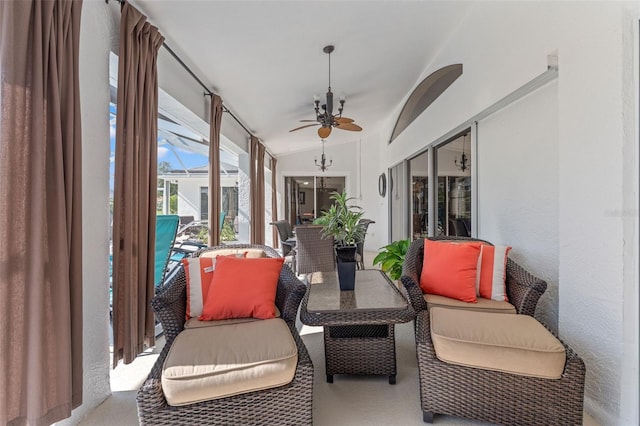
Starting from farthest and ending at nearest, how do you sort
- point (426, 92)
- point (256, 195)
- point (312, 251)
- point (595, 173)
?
point (256, 195)
point (426, 92)
point (312, 251)
point (595, 173)

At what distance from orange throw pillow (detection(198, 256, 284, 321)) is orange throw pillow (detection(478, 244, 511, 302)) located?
1.52 metres

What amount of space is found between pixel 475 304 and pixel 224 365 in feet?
5.53

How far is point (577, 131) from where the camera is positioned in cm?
171

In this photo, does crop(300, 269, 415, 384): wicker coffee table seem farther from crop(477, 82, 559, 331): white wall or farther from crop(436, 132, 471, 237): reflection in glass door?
crop(436, 132, 471, 237): reflection in glass door

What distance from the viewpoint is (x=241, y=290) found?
6.10 ft

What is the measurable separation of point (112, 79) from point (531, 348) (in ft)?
10.3

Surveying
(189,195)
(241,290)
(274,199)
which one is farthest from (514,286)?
(189,195)

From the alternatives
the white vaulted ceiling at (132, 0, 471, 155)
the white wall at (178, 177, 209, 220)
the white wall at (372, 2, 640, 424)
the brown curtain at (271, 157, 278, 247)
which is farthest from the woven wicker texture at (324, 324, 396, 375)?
the white wall at (178, 177, 209, 220)

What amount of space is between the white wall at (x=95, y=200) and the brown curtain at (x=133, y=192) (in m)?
0.07

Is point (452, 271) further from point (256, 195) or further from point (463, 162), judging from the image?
point (256, 195)

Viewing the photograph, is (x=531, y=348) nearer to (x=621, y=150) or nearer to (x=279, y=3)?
(x=621, y=150)

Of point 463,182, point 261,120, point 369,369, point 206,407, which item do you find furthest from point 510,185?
point 261,120

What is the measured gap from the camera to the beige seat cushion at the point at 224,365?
130cm

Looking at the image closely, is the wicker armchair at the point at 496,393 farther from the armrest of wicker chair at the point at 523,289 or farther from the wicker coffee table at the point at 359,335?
the armrest of wicker chair at the point at 523,289
